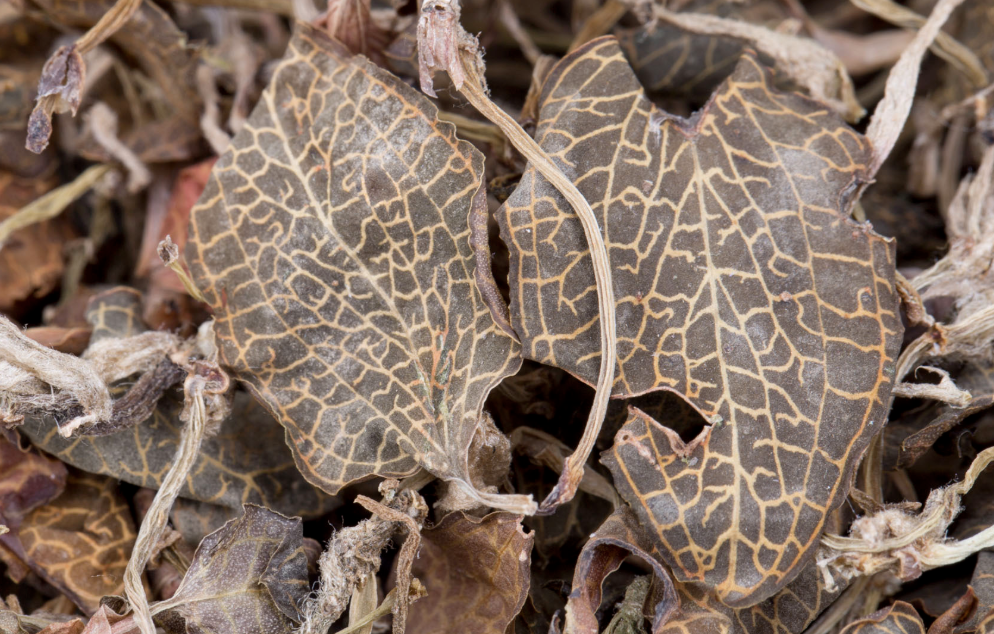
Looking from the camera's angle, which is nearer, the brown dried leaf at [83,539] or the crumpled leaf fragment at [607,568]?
the crumpled leaf fragment at [607,568]

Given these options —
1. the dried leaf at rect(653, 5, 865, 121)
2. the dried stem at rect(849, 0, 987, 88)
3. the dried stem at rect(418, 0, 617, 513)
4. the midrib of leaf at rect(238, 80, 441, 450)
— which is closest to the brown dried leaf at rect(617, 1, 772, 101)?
the dried leaf at rect(653, 5, 865, 121)

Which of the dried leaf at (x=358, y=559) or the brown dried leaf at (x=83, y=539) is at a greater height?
the dried leaf at (x=358, y=559)

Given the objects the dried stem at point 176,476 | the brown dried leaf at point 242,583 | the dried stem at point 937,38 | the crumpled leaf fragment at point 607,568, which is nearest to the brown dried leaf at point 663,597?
the crumpled leaf fragment at point 607,568

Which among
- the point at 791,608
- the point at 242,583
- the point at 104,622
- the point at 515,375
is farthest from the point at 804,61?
the point at 104,622

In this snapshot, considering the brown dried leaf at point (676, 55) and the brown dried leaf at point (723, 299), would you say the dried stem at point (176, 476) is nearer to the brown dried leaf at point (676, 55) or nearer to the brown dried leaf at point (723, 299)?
the brown dried leaf at point (723, 299)

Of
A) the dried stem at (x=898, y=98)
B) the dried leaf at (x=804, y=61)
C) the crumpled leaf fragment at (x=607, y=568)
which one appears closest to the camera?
the crumpled leaf fragment at (x=607, y=568)

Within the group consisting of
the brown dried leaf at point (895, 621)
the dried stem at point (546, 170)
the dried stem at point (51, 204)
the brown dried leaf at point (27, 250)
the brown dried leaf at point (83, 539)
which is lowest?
the brown dried leaf at point (83, 539)

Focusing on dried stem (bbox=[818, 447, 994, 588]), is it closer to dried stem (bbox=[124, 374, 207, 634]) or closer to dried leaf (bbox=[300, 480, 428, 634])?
dried leaf (bbox=[300, 480, 428, 634])

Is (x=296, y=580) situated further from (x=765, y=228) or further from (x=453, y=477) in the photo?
(x=765, y=228)

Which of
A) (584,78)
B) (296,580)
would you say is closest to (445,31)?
(584,78)
